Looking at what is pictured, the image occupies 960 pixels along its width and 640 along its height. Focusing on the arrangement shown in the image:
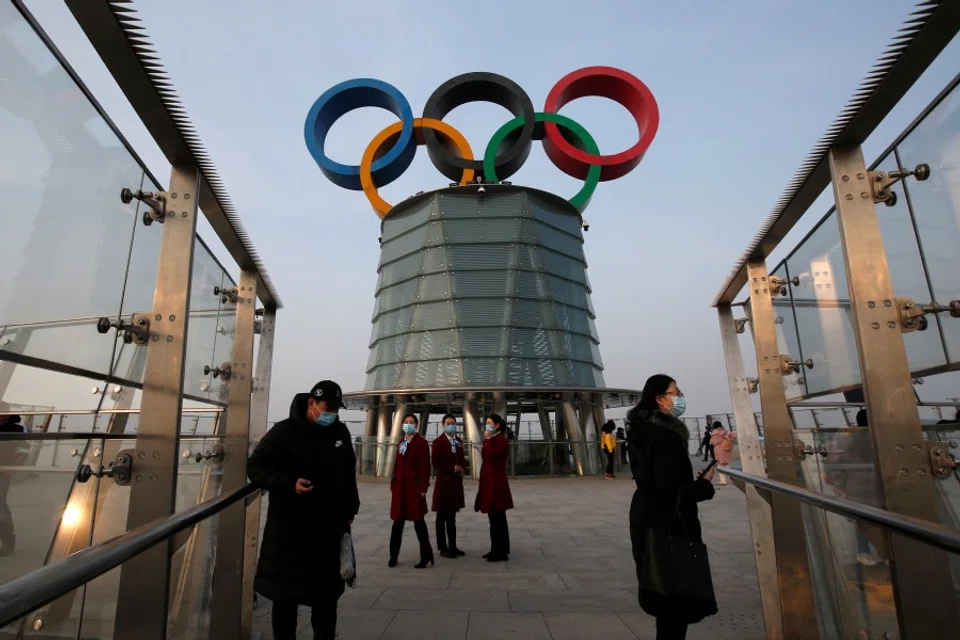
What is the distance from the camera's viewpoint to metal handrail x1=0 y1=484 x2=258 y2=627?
1089 millimetres

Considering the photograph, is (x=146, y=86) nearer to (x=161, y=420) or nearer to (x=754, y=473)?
(x=161, y=420)

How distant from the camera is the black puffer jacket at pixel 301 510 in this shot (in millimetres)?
3014

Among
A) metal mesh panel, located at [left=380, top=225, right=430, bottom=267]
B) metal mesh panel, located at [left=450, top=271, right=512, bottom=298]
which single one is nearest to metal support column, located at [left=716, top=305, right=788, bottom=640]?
metal mesh panel, located at [left=450, top=271, right=512, bottom=298]

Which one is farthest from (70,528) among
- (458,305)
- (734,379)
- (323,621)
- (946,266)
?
(458,305)

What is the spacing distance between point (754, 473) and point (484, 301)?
48.7 feet

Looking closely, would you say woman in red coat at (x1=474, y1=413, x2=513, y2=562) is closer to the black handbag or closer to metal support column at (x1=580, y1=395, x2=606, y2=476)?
the black handbag

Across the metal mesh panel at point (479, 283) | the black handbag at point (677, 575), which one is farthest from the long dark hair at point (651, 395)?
the metal mesh panel at point (479, 283)

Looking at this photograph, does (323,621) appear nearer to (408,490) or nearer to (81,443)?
(81,443)

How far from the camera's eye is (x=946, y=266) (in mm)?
2156

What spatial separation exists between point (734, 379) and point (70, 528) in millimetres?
4580

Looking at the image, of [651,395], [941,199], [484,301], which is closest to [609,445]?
[484,301]

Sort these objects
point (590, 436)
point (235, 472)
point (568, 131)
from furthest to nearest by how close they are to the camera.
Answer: point (568, 131)
point (590, 436)
point (235, 472)

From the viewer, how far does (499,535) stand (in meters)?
6.35

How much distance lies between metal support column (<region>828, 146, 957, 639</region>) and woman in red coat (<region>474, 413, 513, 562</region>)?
449cm
